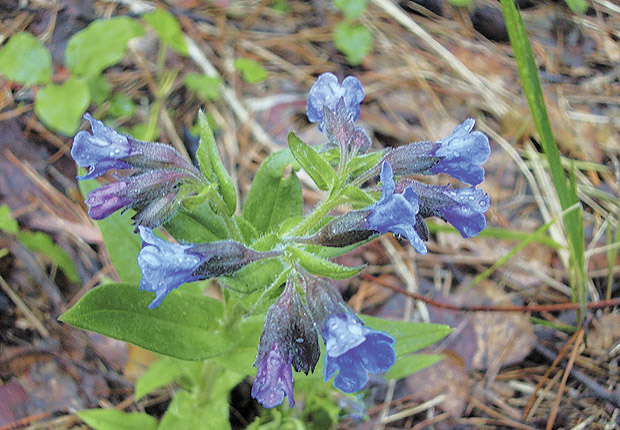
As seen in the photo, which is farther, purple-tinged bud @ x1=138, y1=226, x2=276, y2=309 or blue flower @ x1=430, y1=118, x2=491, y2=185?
blue flower @ x1=430, y1=118, x2=491, y2=185

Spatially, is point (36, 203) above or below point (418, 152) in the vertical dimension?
below

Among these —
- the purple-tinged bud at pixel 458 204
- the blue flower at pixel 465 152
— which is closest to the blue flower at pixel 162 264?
the purple-tinged bud at pixel 458 204

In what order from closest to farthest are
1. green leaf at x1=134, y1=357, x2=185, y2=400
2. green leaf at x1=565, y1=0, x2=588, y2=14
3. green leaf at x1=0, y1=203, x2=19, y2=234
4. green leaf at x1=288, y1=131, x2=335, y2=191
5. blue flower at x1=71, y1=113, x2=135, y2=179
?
blue flower at x1=71, y1=113, x2=135, y2=179, green leaf at x1=288, y1=131, x2=335, y2=191, green leaf at x1=134, y1=357, x2=185, y2=400, green leaf at x1=0, y1=203, x2=19, y2=234, green leaf at x1=565, y1=0, x2=588, y2=14

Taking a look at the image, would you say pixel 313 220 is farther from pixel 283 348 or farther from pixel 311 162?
pixel 283 348

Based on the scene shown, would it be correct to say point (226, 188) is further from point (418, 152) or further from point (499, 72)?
point (499, 72)

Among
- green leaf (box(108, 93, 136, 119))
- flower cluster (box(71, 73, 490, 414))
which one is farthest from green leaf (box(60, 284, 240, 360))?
green leaf (box(108, 93, 136, 119))

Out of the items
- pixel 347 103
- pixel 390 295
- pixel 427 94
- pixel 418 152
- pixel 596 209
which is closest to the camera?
pixel 418 152

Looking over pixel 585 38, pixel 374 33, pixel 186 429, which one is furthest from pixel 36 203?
pixel 585 38

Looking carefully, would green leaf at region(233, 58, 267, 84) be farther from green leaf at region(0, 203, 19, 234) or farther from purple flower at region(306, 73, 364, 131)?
purple flower at region(306, 73, 364, 131)
